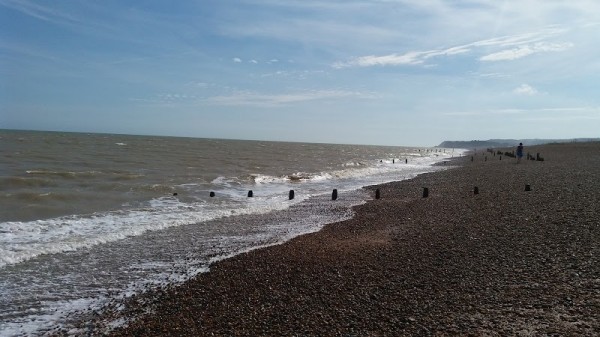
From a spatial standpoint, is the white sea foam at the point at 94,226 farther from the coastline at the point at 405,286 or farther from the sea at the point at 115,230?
the coastline at the point at 405,286

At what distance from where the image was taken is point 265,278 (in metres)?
8.52

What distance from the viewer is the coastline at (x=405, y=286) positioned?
6.13 m

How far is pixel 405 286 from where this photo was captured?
7.61 meters

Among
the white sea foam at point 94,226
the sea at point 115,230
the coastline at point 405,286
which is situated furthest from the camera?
the white sea foam at point 94,226

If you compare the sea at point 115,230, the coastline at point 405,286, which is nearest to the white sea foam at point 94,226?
the sea at point 115,230

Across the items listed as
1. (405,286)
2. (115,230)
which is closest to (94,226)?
(115,230)

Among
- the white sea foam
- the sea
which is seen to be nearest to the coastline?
the sea

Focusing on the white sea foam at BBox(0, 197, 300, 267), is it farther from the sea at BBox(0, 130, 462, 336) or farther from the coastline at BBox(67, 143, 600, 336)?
the coastline at BBox(67, 143, 600, 336)

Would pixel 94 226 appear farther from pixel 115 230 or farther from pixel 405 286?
pixel 405 286

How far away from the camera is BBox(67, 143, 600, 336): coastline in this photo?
241 inches

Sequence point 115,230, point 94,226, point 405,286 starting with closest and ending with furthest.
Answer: point 405,286 < point 115,230 < point 94,226

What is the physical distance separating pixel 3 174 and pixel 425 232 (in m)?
25.0

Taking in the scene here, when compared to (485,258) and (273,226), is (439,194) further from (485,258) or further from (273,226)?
(485,258)

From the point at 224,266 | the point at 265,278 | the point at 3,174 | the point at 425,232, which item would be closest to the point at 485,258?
the point at 425,232
